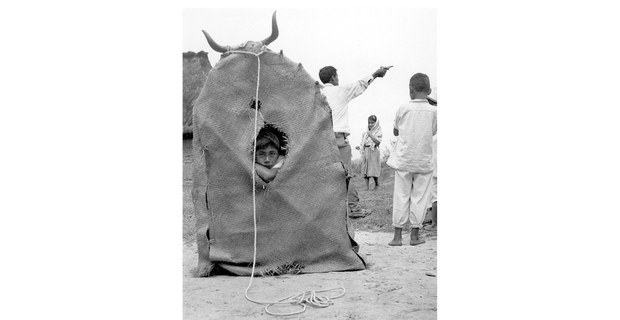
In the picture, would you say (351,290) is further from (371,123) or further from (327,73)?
(327,73)

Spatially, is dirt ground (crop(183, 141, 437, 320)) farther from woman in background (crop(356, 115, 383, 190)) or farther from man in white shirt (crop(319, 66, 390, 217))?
man in white shirt (crop(319, 66, 390, 217))

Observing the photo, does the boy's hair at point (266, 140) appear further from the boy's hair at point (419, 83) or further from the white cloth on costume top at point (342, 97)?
the boy's hair at point (419, 83)

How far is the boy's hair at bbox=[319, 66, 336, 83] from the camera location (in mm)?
4984

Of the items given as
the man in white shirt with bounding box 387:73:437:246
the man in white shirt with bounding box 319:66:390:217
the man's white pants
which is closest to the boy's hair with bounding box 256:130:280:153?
the man in white shirt with bounding box 319:66:390:217

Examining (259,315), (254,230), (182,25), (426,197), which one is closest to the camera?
(259,315)

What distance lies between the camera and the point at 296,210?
5012mm

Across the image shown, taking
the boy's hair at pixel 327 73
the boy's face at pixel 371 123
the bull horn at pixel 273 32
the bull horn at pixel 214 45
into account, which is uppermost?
the bull horn at pixel 273 32

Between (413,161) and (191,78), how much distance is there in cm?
178

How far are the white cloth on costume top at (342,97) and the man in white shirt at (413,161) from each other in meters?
0.36

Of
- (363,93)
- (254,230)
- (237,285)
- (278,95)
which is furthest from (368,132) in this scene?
(237,285)

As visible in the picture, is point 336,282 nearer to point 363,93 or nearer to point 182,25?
point 363,93

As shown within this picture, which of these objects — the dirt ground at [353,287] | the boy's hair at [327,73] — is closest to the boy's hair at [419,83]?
the boy's hair at [327,73]

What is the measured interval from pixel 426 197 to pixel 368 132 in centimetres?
74

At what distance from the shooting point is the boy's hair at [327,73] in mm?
4984
